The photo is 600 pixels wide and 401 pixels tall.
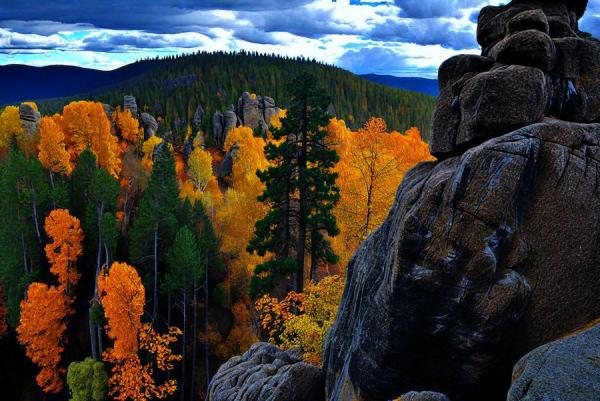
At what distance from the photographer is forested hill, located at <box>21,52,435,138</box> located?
123m

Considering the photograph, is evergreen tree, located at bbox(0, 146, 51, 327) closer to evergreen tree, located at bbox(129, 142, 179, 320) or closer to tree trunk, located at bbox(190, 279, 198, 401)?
evergreen tree, located at bbox(129, 142, 179, 320)

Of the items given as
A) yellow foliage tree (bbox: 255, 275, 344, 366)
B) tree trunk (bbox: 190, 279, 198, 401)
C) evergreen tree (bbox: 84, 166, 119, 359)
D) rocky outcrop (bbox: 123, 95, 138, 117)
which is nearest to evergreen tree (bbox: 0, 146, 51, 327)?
evergreen tree (bbox: 84, 166, 119, 359)

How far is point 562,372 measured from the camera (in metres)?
6.89

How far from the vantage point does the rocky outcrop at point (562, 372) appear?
21.5 ft

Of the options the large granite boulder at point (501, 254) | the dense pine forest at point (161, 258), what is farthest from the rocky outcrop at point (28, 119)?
the large granite boulder at point (501, 254)

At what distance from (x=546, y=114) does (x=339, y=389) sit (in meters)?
9.30

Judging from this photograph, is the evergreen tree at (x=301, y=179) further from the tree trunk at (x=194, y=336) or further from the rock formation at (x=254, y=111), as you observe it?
the rock formation at (x=254, y=111)

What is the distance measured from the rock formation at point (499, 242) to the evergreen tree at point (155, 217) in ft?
99.6

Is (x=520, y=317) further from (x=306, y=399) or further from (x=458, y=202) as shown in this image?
(x=306, y=399)

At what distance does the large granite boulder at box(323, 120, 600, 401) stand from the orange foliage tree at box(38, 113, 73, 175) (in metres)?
50.2

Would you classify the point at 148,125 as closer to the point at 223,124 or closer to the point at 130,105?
the point at 130,105

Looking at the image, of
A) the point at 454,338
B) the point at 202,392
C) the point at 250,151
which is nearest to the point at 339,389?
the point at 454,338

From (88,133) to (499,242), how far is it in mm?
61733

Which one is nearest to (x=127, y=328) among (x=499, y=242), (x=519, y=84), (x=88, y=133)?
(x=499, y=242)
